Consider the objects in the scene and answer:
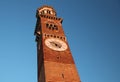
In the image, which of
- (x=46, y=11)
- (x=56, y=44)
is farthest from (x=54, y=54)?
(x=46, y=11)

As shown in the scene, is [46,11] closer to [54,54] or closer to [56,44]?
[56,44]

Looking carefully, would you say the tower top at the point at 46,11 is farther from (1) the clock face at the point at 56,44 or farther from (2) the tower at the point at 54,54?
(1) the clock face at the point at 56,44

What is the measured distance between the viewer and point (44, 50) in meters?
22.3

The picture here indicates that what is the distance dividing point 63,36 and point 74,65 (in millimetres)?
5050

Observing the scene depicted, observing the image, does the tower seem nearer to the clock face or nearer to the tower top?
the clock face

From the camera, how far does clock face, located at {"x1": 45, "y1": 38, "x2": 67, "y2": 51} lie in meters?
23.0

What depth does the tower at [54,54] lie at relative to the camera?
19656 millimetres

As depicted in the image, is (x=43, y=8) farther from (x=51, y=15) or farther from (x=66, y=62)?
(x=66, y=62)

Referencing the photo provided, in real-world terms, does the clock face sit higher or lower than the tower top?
lower

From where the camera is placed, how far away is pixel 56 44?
77.4 feet

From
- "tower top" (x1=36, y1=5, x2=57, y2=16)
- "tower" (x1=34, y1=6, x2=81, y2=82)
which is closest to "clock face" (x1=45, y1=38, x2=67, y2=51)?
"tower" (x1=34, y1=6, x2=81, y2=82)

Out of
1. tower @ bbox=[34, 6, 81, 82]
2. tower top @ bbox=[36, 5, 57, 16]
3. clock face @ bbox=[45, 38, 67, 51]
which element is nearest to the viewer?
tower @ bbox=[34, 6, 81, 82]

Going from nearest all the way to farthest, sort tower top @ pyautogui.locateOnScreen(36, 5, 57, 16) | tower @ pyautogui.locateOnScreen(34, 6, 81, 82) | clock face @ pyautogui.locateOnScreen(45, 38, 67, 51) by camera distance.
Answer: tower @ pyautogui.locateOnScreen(34, 6, 81, 82)
clock face @ pyautogui.locateOnScreen(45, 38, 67, 51)
tower top @ pyautogui.locateOnScreen(36, 5, 57, 16)

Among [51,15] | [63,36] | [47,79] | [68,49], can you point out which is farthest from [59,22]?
[47,79]
